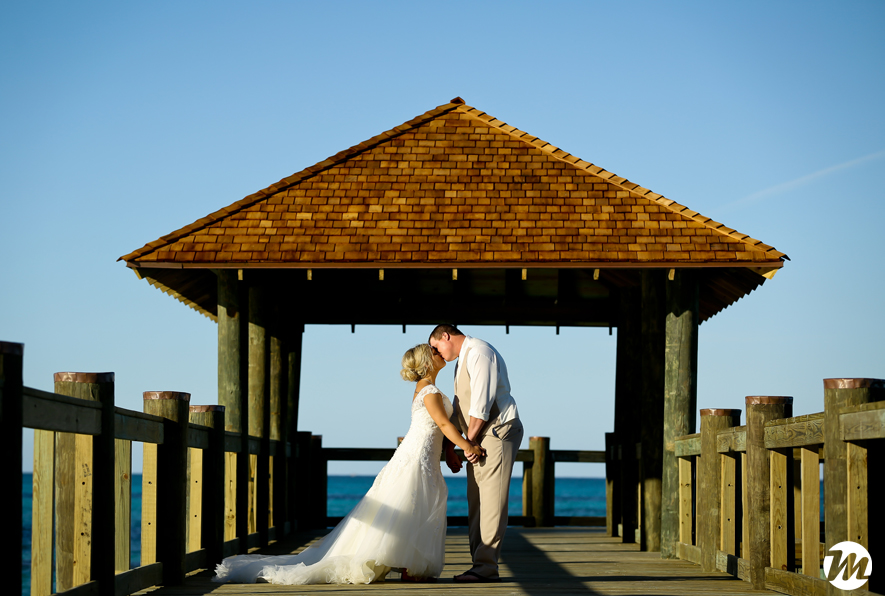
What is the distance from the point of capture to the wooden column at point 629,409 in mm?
11086

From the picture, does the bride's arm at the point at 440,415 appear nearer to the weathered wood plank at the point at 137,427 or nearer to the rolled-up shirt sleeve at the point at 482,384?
the rolled-up shirt sleeve at the point at 482,384

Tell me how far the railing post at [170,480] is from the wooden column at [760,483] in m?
3.63

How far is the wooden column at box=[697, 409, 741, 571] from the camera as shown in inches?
291

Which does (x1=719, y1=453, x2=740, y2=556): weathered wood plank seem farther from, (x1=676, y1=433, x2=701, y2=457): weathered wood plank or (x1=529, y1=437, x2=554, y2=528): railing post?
(x1=529, y1=437, x2=554, y2=528): railing post

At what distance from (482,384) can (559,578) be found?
5.19 ft

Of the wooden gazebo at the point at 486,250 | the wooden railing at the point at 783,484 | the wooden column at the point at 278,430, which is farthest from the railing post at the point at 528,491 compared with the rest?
the wooden railing at the point at 783,484

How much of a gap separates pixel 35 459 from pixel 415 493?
8.58 feet

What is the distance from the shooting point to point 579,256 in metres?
9.34

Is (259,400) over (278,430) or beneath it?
over

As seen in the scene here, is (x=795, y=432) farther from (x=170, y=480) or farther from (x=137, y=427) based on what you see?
(x=170, y=480)

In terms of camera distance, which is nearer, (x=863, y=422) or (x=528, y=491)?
(x=863, y=422)

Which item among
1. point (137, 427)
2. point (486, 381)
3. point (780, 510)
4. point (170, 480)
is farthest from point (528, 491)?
point (137, 427)

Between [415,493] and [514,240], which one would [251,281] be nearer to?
[514,240]

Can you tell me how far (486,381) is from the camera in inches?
Answer: 267
